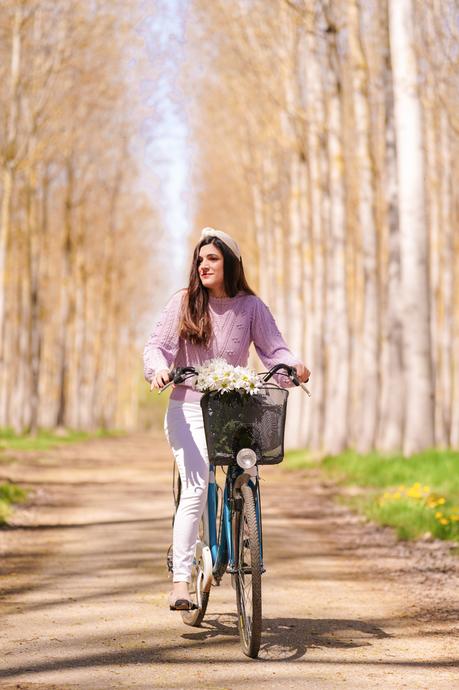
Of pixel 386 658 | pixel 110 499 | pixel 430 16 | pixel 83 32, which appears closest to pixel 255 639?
pixel 386 658

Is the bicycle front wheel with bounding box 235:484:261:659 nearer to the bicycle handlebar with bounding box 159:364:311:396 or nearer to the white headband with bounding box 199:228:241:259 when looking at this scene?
the bicycle handlebar with bounding box 159:364:311:396

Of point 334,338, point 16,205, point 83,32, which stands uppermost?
point 83,32

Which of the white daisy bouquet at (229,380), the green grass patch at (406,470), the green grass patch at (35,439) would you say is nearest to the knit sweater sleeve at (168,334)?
the white daisy bouquet at (229,380)

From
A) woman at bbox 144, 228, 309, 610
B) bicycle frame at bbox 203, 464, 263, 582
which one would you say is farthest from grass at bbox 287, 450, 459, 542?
woman at bbox 144, 228, 309, 610

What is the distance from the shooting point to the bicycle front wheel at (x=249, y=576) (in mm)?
5137

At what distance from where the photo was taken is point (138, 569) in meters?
8.31

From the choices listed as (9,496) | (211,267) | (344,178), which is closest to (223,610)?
(211,267)

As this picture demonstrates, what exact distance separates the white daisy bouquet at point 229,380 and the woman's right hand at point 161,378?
147mm

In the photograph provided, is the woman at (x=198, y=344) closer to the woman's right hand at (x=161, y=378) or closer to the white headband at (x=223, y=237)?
the white headband at (x=223, y=237)

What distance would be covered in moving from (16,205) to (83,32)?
8846mm

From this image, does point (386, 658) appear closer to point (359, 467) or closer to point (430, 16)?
point (359, 467)

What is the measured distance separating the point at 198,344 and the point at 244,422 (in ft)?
1.94

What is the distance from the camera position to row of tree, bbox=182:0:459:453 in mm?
14500

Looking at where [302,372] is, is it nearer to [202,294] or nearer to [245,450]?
[245,450]
